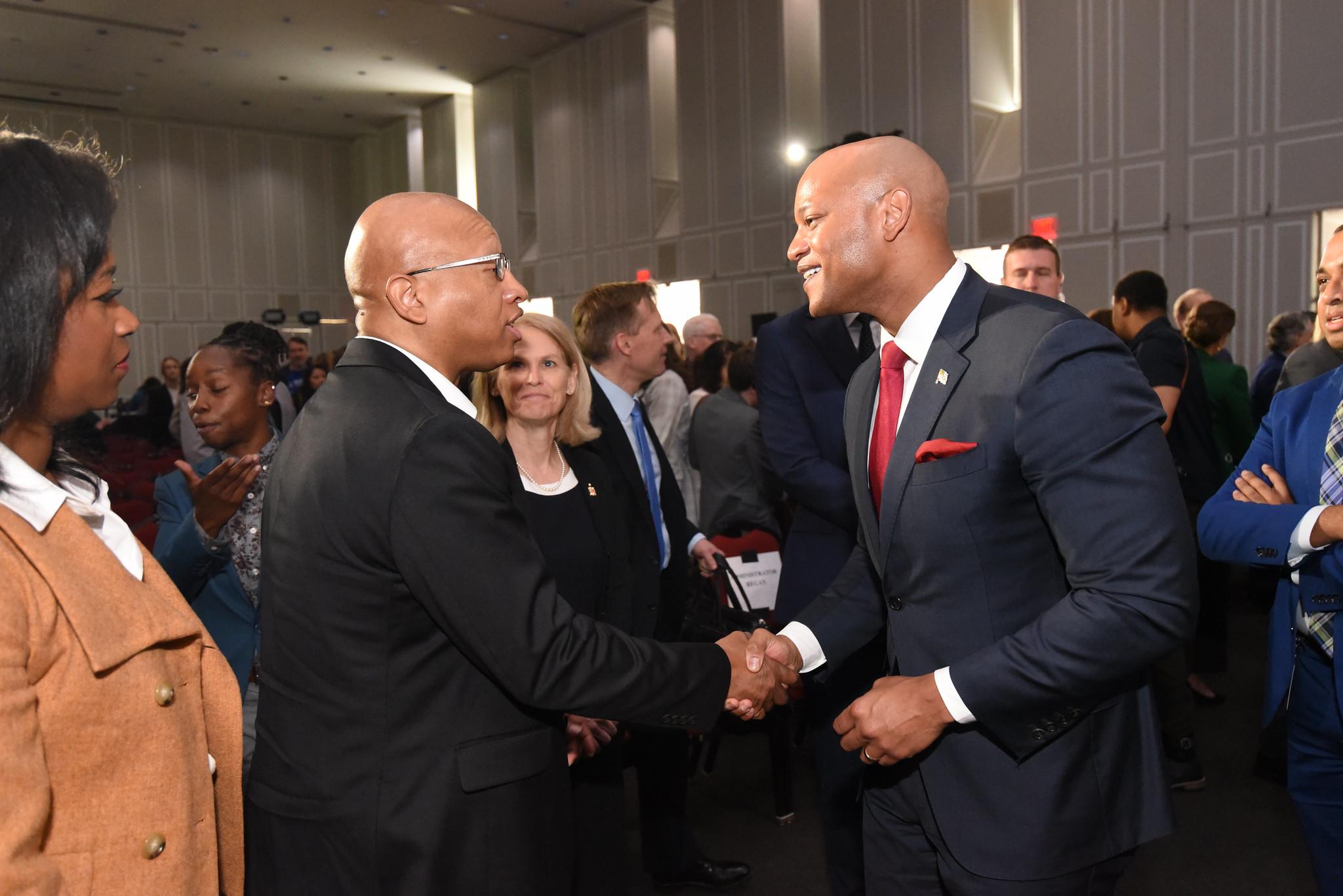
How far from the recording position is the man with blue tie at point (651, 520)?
115 inches

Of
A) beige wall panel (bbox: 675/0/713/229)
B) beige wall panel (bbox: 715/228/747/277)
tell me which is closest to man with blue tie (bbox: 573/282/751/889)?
beige wall panel (bbox: 715/228/747/277)

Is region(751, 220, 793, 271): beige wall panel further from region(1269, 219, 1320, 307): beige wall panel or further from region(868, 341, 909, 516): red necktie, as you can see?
region(868, 341, 909, 516): red necktie

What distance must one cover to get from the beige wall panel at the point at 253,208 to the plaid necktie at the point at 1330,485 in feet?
73.9

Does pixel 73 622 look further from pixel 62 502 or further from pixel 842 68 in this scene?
pixel 842 68

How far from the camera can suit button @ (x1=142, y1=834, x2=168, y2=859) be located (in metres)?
1.13

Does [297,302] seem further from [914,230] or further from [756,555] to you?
[914,230]

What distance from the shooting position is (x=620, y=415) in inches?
131

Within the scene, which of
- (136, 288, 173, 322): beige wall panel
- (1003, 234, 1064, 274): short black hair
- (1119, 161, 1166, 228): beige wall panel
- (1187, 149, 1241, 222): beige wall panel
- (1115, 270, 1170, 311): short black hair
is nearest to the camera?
(1003, 234, 1064, 274): short black hair

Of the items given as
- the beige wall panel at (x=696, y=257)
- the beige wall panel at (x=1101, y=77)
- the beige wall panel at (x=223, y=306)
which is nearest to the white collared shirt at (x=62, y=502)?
the beige wall panel at (x=1101, y=77)

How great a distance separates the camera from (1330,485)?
201 centimetres

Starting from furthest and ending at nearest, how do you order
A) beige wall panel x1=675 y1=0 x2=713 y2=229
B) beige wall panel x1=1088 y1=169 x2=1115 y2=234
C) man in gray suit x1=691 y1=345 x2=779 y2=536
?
beige wall panel x1=675 y1=0 x2=713 y2=229, beige wall panel x1=1088 y1=169 x2=1115 y2=234, man in gray suit x1=691 y1=345 x2=779 y2=536

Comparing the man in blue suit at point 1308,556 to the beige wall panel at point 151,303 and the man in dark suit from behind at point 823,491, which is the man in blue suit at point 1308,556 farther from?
the beige wall panel at point 151,303

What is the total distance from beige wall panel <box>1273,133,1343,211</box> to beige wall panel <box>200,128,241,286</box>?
64.4ft

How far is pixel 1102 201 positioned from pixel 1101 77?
121cm
